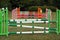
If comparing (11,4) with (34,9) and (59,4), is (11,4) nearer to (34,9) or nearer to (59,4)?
(34,9)

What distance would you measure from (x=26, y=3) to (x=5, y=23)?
26.4 metres

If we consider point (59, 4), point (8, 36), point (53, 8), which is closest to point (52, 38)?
point (8, 36)

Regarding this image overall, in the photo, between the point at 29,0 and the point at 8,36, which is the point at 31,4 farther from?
the point at 8,36

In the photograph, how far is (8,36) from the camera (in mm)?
10805

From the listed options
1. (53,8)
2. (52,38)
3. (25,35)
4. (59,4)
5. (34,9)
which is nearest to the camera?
(52,38)

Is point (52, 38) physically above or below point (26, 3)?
below

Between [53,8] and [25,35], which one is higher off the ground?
[53,8]

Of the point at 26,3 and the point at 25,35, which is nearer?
the point at 25,35

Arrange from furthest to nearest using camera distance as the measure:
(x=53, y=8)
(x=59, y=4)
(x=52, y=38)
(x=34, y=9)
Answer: (x=59, y=4)
(x=53, y=8)
(x=34, y=9)
(x=52, y=38)

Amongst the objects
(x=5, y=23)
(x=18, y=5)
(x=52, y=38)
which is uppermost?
(x=18, y=5)

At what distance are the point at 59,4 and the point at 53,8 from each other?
11.9 feet

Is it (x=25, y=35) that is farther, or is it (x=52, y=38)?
(x=25, y=35)

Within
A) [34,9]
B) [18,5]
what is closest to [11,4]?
[18,5]

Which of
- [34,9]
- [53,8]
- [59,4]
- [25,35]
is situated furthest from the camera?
[59,4]
